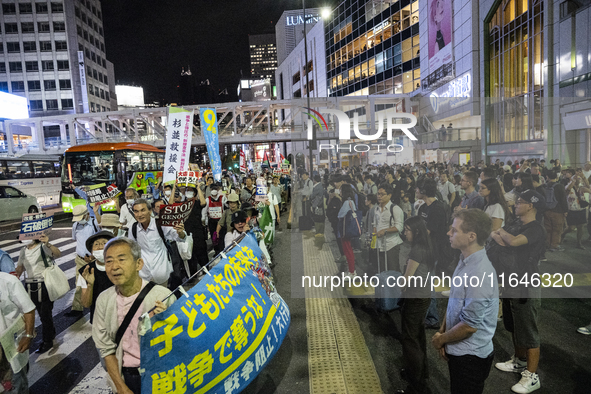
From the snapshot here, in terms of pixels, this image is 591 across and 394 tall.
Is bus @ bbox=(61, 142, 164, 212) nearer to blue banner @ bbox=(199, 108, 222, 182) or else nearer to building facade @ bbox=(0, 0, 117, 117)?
blue banner @ bbox=(199, 108, 222, 182)

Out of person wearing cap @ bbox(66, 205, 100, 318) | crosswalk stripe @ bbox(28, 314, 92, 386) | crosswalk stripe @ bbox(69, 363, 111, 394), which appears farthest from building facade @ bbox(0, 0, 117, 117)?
crosswalk stripe @ bbox(69, 363, 111, 394)

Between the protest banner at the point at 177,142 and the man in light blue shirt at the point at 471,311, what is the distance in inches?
277

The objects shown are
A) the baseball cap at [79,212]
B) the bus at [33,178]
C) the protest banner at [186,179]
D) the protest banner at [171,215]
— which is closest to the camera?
the protest banner at [171,215]

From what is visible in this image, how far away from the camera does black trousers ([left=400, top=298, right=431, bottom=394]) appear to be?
3293 mm

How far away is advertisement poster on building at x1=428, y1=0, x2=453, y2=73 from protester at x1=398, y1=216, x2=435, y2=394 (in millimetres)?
25674

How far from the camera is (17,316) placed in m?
2.96

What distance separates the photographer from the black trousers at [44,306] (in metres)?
4.48

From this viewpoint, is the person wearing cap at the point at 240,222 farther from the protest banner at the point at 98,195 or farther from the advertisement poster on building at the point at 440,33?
the advertisement poster on building at the point at 440,33

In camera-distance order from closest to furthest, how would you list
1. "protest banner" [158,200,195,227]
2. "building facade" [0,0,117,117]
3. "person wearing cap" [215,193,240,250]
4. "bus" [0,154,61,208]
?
"protest banner" [158,200,195,227]
"person wearing cap" [215,193,240,250]
"bus" [0,154,61,208]
"building facade" [0,0,117,117]

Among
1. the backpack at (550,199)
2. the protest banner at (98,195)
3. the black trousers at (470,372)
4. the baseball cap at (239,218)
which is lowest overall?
the black trousers at (470,372)

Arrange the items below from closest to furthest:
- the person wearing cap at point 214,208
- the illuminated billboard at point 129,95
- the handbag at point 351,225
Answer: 1. the handbag at point 351,225
2. the person wearing cap at point 214,208
3. the illuminated billboard at point 129,95

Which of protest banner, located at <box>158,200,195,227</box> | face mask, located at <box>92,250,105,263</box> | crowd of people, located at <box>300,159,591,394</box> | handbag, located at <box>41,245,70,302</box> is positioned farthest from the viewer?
protest banner, located at <box>158,200,195,227</box>

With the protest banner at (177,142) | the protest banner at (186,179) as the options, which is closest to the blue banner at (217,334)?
the protest banner at (186,179)

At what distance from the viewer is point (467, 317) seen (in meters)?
2.49
